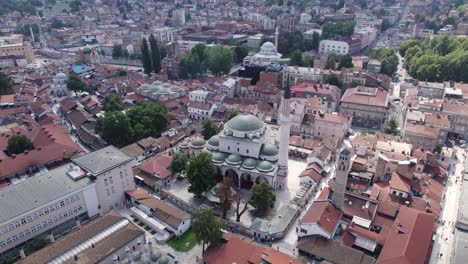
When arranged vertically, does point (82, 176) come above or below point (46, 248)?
above

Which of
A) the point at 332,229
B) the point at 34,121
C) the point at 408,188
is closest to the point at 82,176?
the point at 332,229

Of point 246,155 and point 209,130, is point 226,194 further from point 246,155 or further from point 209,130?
point 209,130

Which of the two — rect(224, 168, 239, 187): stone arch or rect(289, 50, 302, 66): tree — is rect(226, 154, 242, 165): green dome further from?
rect(289, 50, 302, 66): tree

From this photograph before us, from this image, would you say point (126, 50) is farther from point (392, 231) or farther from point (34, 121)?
point (392, 231)

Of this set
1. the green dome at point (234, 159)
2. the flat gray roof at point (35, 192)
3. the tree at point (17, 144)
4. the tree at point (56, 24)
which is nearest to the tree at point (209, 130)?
the green dome at point (234, 159)

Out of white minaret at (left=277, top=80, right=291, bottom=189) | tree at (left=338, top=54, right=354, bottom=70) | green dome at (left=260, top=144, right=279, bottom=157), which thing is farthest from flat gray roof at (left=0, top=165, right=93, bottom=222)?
tree at (left=338, top=54, right=354, bottom=70)

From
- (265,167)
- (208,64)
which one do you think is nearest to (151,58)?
(208,64)
